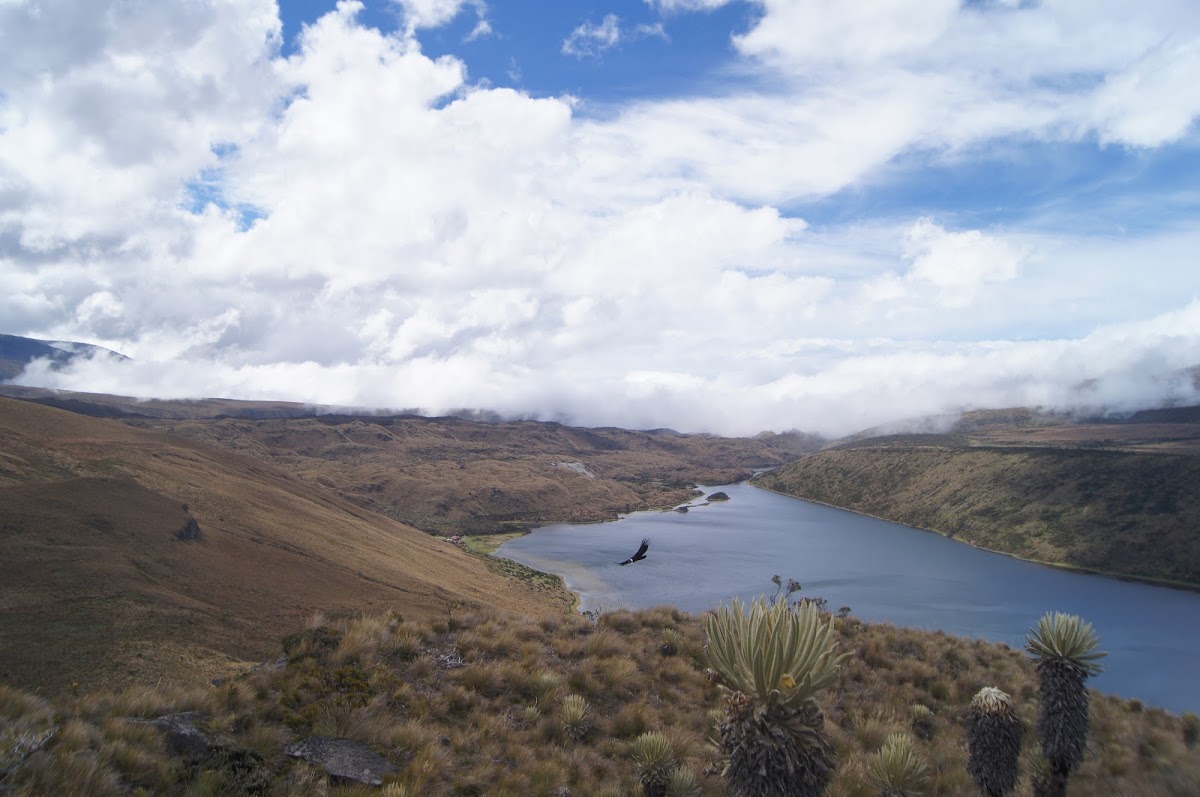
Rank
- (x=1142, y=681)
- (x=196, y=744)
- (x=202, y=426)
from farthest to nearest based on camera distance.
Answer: (x=202, y=426) < (x=1142, y=681) < (x=196, y=744)

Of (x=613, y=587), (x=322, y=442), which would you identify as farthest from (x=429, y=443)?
(x=613, y=587)

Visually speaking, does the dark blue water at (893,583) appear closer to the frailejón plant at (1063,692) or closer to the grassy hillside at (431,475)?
the grassy hillside at (431,475)

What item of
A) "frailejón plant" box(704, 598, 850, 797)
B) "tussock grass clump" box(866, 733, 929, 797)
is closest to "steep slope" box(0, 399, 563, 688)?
"frailejón plant" box(704, 598, 850, 797)

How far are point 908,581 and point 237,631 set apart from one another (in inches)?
2504

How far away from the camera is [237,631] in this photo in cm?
1342

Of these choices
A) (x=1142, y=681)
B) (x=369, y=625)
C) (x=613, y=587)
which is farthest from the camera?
(x=613, y=587)

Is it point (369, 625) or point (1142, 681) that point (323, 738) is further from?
point (1142, 681)

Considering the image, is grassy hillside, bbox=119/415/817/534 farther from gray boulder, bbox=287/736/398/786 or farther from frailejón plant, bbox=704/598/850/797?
frailejón plant, bbox=704/598/850/797

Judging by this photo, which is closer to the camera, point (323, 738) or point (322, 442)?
point (323, 738)

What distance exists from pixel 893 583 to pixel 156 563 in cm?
6214

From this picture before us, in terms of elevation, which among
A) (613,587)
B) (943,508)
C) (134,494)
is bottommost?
(613,587)

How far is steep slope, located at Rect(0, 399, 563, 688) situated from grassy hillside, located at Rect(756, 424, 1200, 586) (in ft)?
220

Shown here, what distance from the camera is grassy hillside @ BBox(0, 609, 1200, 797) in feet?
20.0

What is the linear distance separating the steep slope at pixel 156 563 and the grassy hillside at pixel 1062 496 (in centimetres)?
6720
